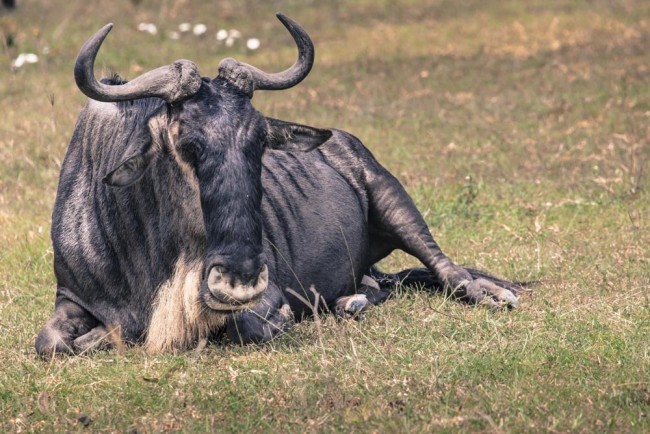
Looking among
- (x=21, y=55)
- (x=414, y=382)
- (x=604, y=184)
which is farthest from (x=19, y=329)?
(x=21, y=55)

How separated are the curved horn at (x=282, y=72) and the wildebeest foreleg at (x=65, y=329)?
1.57m

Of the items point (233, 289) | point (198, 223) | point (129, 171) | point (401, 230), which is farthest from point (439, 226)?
point (233, 289)

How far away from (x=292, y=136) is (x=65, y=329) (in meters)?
1.60

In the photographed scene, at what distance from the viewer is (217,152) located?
19.0 feet

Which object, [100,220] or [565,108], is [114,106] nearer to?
[100,220]

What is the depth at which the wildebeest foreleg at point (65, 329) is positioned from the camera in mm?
6270

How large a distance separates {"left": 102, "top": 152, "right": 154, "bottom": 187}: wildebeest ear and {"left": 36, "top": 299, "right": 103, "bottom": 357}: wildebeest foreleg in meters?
0.92

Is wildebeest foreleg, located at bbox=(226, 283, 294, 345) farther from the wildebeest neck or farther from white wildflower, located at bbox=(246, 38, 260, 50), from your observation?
white wildflower, located at bbox=(246, 38, 260, 50)

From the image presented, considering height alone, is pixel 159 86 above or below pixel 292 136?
above

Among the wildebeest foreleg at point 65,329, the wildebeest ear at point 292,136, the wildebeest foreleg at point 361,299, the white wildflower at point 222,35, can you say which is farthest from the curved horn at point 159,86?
the white wildflower at point 222,35

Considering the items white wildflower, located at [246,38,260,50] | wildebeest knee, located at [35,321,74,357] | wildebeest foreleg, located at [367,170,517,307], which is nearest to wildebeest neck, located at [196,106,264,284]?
wildebeest knee, located at [35,321,74,357]

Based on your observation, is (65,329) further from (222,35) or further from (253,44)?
(222,35)

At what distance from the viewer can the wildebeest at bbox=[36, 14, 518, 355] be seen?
5785 millimetres

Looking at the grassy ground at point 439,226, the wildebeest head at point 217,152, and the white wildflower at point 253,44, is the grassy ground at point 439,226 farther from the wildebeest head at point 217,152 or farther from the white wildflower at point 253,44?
the wildebeest head at point 217,152
